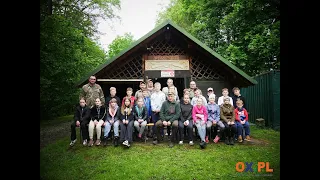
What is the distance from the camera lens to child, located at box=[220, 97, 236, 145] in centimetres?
482

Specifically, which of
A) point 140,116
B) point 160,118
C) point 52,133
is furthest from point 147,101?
point 52,133

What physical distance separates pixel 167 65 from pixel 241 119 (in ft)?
8.91

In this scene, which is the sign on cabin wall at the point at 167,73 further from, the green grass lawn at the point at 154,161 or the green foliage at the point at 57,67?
the green foliage at the point at 57,67

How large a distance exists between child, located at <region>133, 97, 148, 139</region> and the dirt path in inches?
80.5

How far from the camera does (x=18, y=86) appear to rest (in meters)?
2.34

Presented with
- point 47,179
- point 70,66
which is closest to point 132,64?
point 70,66

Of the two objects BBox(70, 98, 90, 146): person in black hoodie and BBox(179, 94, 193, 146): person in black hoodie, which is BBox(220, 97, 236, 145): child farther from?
BBox(70, 98, 90, 146): person in black hoodie

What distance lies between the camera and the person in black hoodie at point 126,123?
4.64 meters

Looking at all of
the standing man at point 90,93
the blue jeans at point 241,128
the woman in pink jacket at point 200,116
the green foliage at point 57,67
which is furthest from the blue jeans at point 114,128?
the blue jeans at point 241,128

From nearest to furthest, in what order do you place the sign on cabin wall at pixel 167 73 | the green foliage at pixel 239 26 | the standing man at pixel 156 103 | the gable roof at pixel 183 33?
the standing man at pixel 156 103 < the green foliage at pixel 239 26 < the gable roof at pixel 183 33 < the sign on cabin wall at pixel 167 73

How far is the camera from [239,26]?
657 centimetres

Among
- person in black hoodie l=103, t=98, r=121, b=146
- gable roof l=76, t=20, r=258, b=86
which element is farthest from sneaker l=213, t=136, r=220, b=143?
person in black hoodie l=103, t=98, r=121, b=146

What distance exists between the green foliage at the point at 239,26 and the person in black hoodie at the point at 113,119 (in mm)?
2910
